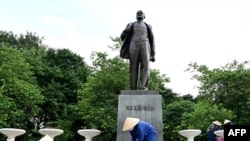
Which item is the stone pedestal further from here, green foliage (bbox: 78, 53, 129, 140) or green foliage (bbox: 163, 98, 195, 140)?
green foliage (bbox: 163, 98, 195, 140)

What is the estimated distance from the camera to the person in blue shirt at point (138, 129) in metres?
6.98

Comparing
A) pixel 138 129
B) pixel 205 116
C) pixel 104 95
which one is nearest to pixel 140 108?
pixel 138 129

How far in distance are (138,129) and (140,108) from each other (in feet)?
7.59

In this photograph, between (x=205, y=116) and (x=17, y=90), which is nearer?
(x=205, y=116)

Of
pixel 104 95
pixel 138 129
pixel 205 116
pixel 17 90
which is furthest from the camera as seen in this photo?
pixel 104 95

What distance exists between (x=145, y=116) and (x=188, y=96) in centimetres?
2423

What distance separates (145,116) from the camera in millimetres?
9281

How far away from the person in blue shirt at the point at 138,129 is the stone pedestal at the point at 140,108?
190cm

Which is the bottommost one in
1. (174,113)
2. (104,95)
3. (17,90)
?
(174,113)

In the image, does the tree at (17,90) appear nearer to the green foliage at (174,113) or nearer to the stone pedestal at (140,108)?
the green foliage at (174,113)

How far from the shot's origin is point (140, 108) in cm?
935

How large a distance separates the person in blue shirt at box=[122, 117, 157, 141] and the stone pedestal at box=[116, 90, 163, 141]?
1899mm

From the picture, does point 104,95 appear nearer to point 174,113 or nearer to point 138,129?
point 174,113

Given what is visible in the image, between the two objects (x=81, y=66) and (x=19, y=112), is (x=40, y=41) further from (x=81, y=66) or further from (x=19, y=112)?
(x=19, y=112)
